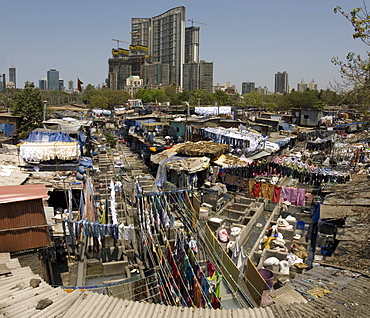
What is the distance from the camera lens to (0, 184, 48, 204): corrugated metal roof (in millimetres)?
8164

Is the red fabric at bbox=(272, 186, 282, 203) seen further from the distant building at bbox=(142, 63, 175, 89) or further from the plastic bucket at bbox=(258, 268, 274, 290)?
the distant building at bbox=(142, 63, 175, 89)

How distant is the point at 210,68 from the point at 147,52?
44635mm

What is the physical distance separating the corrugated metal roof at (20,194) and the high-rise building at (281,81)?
18491 centimetres

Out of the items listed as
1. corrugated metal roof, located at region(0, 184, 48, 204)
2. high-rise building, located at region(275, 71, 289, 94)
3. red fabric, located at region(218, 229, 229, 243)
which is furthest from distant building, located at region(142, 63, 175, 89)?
corrugated metal roof, located at region(0, 184, 48, 204)

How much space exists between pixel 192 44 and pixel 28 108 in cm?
11563

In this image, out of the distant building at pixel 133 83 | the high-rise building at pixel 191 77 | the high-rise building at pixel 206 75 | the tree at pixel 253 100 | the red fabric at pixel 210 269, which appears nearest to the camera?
the red fabric at pixel 210 269

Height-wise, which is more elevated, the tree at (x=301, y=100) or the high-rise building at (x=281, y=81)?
the high-rise building at (x=281, y=81)

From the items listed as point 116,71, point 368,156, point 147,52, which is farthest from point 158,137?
point 147,52

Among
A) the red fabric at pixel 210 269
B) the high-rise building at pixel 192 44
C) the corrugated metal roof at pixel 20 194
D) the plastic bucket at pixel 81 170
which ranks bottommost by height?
the red fabric at pixel 210 269

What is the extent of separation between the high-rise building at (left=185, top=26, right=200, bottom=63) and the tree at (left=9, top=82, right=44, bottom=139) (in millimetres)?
112601

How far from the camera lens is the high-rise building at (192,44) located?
136 metres

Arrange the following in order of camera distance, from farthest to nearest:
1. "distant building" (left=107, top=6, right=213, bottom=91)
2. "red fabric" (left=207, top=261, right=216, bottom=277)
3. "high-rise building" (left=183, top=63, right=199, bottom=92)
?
"distant building" (left=107, top=6, right=213, bottom=91) < "high-rise building" (left=183, top=63, right=199, bottom=92) < "red fabric" (left=207, top=261, right=216, bottom=277)

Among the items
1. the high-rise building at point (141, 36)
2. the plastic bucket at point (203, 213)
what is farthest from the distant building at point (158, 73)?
the plastic bucket at point (203, 213)

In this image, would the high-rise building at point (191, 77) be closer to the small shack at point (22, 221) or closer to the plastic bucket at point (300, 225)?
the plastic bucket at point (300, 225)
